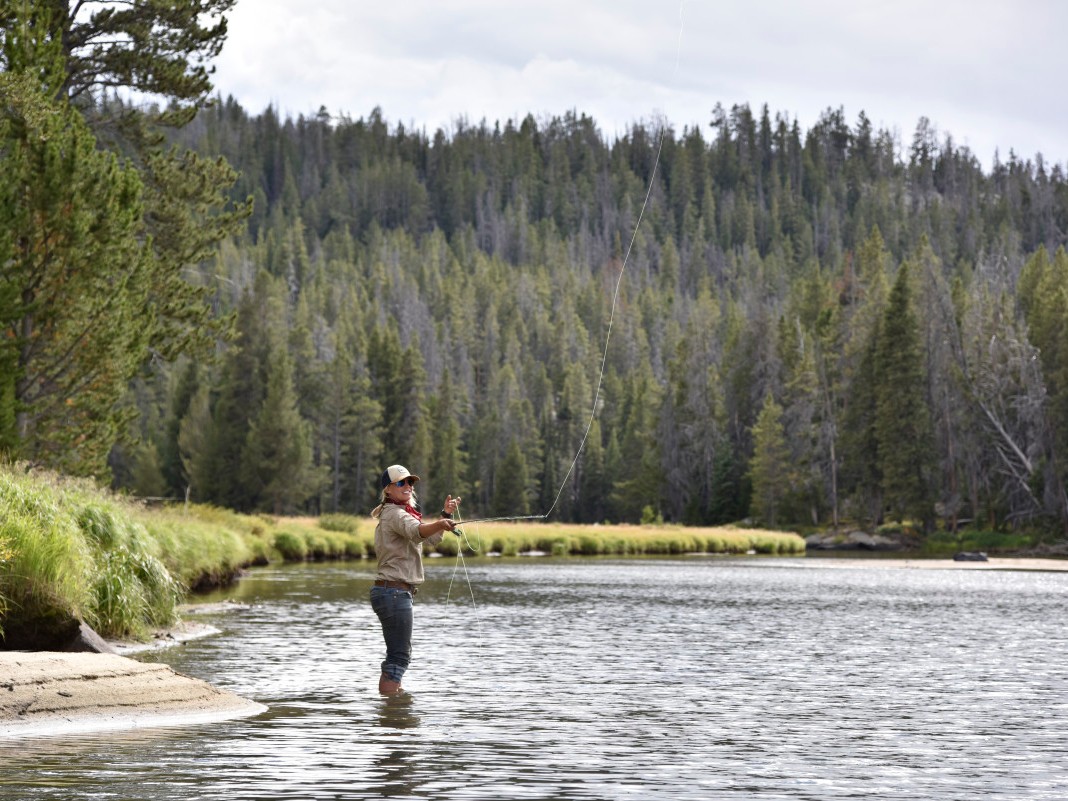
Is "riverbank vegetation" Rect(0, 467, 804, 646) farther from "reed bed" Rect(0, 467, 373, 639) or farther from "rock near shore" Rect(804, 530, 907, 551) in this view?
"rock near shore" Rect(804, 530, 907, 551)

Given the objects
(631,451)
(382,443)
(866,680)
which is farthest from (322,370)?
(866,680)

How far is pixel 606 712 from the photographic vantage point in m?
14.5

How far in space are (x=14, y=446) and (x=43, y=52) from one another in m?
7.44

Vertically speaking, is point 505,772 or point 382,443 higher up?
point 382,443

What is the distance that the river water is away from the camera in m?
10.4

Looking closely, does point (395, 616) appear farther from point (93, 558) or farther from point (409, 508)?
point (93, 558)

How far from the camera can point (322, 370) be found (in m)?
110

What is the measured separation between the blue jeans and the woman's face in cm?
88

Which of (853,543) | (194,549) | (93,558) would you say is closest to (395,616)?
(93,558)

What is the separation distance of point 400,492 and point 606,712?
9.68ft

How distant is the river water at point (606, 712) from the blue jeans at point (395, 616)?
1.73 feet

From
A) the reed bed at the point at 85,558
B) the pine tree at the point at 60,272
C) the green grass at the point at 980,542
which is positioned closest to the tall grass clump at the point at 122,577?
the reed bed at the point at 85,558

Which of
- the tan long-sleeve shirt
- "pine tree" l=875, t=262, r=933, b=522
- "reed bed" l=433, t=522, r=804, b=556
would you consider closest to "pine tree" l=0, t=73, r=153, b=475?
the tan long-sleeve shirt

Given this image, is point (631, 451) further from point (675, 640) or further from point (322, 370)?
point (675, 640)
